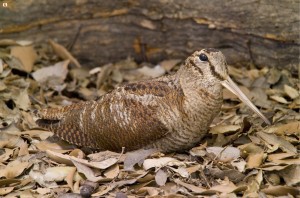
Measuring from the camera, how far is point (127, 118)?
4941 millimetres

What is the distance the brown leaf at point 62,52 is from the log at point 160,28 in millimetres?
93

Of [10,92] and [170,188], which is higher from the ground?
[10,92]

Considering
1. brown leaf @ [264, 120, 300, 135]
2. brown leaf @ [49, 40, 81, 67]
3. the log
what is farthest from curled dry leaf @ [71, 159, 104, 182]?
the log

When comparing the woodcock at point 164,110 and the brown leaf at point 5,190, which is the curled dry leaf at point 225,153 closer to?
the woodcock at point 164,110

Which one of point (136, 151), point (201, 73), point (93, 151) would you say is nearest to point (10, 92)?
point (93, 151)

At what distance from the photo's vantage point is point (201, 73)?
16.1 feet

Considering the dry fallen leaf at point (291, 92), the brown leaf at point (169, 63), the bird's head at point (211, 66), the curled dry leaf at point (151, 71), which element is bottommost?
the dry fallen leaf at point (291, 92)

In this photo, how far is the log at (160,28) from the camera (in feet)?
20.5

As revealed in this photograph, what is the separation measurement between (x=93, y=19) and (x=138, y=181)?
2.78 meters

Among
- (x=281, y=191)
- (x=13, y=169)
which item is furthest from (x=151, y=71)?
(x=281, y=191)

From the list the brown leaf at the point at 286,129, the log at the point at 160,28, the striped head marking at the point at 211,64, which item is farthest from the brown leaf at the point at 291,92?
the striped head marking at the point at 211,64

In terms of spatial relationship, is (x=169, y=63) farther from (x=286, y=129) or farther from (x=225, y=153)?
(x=225, y=153)

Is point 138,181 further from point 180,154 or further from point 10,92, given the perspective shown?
point 10,92

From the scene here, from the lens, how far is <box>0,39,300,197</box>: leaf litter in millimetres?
4629
